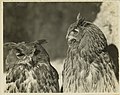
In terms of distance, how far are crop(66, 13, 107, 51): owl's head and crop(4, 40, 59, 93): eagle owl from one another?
0.15 metres

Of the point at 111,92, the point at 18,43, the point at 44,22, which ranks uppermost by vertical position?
the point at 44,22

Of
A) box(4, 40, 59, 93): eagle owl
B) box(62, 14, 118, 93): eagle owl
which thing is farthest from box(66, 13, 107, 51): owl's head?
box(4, 40, 59, 93): eagle owl

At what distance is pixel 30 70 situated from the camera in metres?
1.33

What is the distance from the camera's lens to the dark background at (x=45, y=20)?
52.5 inches

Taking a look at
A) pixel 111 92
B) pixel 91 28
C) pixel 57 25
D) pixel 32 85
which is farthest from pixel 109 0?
pixel 32 85

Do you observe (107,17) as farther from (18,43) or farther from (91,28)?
(18,43)

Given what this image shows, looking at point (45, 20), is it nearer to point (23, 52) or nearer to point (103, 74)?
point (23, 52)

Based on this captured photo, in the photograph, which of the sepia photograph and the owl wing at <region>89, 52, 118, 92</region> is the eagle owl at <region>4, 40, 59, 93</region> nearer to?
the sepia photograph

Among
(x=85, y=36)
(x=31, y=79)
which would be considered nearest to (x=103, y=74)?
(x=85, y=36)

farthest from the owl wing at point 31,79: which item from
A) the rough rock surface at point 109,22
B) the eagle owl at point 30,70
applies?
the rough rock surface at point 109,22

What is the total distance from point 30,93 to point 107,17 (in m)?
0.54

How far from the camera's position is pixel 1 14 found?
4.40 feet

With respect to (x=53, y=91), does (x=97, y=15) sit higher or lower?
higher

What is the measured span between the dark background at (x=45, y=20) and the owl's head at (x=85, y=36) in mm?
25
